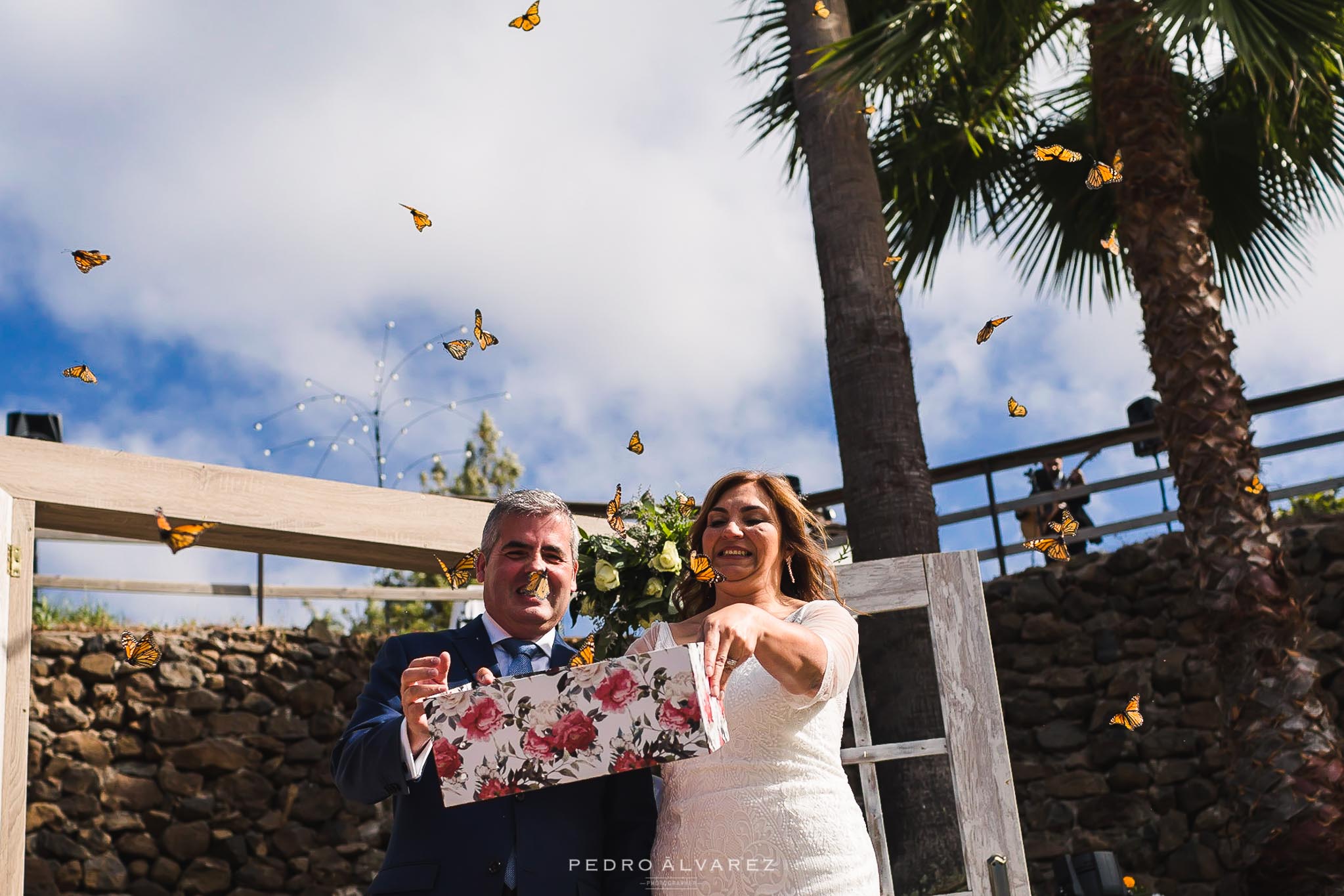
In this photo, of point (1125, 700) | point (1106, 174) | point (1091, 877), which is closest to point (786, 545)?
point (1091, 877)

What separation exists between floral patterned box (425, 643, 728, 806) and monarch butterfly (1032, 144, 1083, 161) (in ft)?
9.97

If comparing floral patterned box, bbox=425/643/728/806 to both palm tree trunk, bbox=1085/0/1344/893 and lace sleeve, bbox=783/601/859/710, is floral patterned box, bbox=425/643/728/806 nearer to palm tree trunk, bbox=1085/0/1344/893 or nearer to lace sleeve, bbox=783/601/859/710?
lace sleeve, bbox=783/601/859/710

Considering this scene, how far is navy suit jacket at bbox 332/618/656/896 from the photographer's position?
1.97 metres

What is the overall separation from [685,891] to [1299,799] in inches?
144

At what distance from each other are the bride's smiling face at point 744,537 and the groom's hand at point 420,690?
2.08 ft

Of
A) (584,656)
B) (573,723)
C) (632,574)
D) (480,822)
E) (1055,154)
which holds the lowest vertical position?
(480,822)

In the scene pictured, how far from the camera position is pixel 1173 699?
7.14 m

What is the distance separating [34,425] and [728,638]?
301 inches

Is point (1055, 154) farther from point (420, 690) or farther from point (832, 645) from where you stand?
point (420, 690)

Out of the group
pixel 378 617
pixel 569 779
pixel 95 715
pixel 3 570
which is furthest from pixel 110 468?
pixel 378 617

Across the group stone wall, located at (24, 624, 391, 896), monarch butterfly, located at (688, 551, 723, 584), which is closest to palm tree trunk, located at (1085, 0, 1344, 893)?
monarch butterfly, located at (688, 551, 723, 584)

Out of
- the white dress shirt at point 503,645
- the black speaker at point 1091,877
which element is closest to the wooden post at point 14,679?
the white dress shirt at point 503,645

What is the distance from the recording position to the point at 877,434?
196 inches

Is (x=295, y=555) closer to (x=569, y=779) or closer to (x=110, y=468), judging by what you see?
(x=110, y=468)
